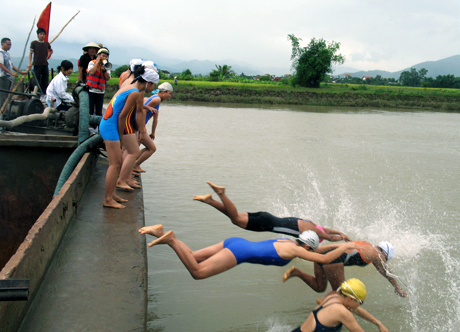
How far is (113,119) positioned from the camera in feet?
17.3

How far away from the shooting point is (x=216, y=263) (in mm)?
4023

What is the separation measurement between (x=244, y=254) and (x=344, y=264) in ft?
5.14

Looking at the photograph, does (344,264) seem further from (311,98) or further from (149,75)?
(311,98)

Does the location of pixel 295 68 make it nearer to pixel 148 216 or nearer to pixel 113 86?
pixel 113 86

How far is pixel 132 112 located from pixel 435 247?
5.79 meters

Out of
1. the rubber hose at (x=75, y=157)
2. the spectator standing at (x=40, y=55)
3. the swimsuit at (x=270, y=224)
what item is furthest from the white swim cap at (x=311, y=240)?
the spectator standing at (x=40, y=55)

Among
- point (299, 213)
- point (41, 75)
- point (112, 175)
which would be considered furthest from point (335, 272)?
point (41, 75)

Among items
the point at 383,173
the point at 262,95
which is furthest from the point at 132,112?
the point at 262,95

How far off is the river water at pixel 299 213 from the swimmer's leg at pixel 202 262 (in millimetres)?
840

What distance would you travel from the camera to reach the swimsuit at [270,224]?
5133 mm

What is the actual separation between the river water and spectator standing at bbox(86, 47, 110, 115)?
229 centimetres

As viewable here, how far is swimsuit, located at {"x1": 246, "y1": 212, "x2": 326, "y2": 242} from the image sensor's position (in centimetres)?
513

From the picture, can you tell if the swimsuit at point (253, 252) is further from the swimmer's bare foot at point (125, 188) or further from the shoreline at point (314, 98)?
the shoreline at point (314, 98)

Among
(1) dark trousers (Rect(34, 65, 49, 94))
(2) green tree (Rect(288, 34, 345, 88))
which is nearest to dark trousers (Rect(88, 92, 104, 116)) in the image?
(1) dark trousers (Rect(34, 65, 49, 94))
